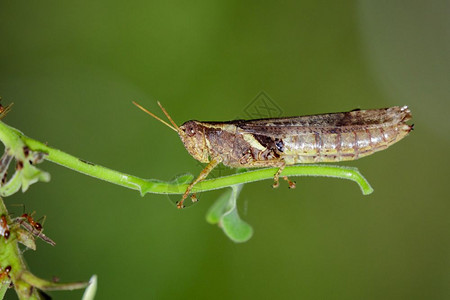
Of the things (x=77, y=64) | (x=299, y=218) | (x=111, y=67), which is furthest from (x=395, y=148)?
(x=77, y=64)

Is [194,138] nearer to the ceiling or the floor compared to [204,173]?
nearer to the ceiling

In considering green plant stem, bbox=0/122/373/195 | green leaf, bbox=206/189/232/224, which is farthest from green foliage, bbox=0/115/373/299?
green leaf, bbox=206/189/232/224

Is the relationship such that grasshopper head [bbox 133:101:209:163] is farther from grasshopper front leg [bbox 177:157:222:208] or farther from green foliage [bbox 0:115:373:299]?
green foliage [bbox 0:115:373:299]

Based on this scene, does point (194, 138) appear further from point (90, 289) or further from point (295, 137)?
point (90, 289)

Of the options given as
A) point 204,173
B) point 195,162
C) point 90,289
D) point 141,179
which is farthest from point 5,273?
point 195,162

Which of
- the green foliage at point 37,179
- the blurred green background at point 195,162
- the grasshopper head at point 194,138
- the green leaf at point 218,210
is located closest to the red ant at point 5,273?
the green foliage at point 37,179
